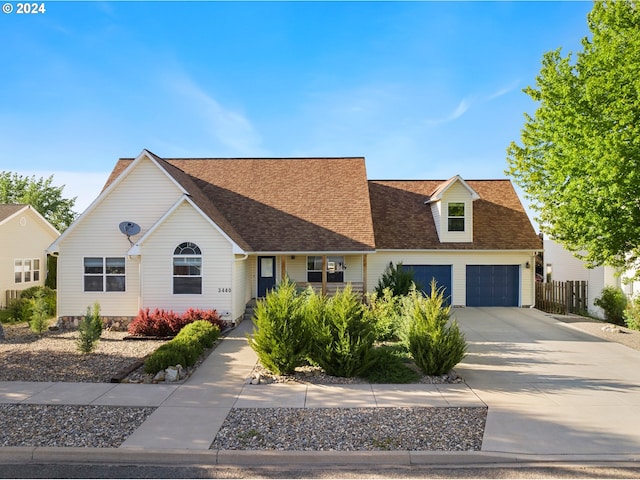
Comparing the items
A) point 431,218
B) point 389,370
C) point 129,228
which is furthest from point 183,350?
point 431,218

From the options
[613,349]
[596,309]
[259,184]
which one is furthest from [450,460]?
[596,309]

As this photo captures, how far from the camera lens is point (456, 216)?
71.4ft

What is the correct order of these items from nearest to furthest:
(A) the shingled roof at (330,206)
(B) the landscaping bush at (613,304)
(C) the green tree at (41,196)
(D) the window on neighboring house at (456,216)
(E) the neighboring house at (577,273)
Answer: (A) the shingled roof at (330,206) < (B) the landscaping bush at (613,304) < (E) the neighboring house at (577,273) < (D) the window on neighboring house at (456,216) < (C) the green tree at (41,196)

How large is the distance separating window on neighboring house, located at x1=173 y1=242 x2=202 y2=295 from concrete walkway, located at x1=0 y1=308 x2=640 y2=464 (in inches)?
141

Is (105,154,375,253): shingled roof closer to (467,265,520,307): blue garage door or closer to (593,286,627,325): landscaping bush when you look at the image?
(467,265,520,307): blue garage door

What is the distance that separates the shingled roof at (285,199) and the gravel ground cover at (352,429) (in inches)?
429

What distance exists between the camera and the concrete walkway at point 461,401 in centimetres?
596

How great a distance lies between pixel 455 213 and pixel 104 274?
55.3 ft

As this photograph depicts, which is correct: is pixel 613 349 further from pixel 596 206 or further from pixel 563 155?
pixel 563 155

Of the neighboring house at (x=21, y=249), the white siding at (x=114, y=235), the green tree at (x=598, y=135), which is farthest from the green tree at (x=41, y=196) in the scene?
the green tree at (x=598, y=135)

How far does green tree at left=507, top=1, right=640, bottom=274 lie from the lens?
41.2 ft

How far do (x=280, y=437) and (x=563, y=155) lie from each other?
13.8 m

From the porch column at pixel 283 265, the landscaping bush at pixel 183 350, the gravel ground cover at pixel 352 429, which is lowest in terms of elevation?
the gravel ground cover at pixel 352 429

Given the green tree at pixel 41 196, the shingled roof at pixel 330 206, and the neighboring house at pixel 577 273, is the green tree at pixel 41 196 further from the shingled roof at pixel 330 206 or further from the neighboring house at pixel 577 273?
the neighboring house at pixel 577 273
